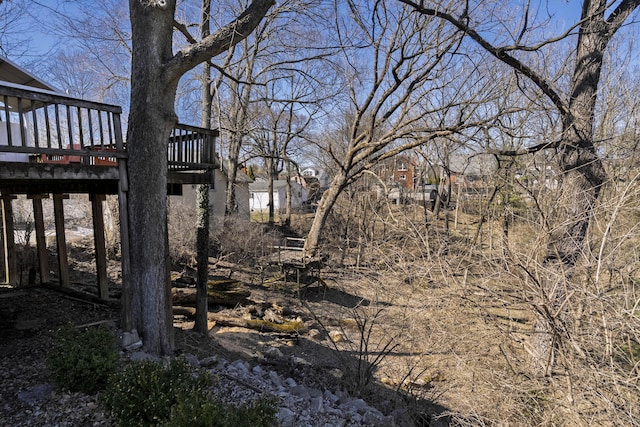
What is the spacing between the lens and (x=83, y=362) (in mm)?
4117

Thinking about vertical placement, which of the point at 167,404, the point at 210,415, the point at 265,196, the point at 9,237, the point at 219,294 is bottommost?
the point at 219,294

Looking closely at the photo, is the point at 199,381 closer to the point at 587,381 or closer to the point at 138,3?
the point at 587,381

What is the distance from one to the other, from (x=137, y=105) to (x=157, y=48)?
848 mm

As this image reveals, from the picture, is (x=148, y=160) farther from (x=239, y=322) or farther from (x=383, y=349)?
(x=239, y=322)

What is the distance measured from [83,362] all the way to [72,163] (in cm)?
296

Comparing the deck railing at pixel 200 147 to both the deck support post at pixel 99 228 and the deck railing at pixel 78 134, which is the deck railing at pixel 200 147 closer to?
the deck railing at pixel 78 134

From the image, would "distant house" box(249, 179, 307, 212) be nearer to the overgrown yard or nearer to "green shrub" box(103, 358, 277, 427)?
the overgrown yard

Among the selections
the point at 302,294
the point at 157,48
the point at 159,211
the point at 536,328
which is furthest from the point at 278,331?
the point at 157,48

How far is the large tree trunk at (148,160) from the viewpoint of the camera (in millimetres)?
5699

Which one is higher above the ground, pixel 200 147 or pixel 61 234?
pixel 200 147

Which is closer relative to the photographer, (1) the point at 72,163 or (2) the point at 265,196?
(1) the point at 72,163

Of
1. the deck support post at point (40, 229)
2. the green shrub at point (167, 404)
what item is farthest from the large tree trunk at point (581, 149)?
the deck support post at point (40, 229)

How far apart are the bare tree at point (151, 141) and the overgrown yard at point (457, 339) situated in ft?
4.76

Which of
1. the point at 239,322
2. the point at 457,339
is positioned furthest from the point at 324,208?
the point at 457,339
